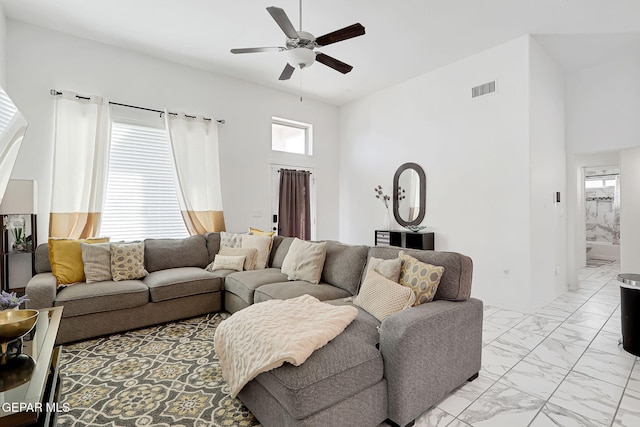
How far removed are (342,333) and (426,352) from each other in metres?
0.49

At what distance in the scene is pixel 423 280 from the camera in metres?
2.09

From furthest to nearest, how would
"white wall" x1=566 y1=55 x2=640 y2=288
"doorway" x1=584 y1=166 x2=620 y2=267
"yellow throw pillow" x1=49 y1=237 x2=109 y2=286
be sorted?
"doorway" x1=584 y1=166 x2=620 y2=267
"white wall" x1=566 y1=55 x2=640 y2=288
"yellow throw pillow" x1=49 y1=237 x2=109 y2=286

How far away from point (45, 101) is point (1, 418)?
12.2 feet

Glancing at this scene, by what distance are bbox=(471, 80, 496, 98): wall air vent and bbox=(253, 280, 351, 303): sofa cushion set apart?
A: 10.5 ft

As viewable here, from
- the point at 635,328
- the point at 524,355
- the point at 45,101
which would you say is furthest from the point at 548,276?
the point at 45,101

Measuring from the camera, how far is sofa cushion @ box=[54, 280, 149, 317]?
8.80 ft

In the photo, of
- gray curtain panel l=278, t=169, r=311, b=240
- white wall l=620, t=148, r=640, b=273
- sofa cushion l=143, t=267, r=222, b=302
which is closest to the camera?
sofa cushion l=143, t=267, r=222, b=302

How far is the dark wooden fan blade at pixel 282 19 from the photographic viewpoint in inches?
85.7

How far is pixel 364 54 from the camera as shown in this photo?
408cm

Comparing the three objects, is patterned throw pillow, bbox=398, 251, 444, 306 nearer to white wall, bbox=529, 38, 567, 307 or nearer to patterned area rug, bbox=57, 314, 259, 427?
patterned area rug, bbox=57, 314, 259, 427

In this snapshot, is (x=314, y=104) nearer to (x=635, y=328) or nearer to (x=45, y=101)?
(x=45, y=101)

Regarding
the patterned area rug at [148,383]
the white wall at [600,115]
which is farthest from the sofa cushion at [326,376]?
the white wall at [600,115]

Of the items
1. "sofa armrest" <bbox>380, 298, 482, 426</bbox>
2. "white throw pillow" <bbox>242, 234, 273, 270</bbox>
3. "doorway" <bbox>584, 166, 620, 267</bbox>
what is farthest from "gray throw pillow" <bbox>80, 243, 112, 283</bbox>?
"doorway" <bbox>584, 166, 620, 267</bbox>

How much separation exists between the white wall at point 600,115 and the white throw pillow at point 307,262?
4.17 m
